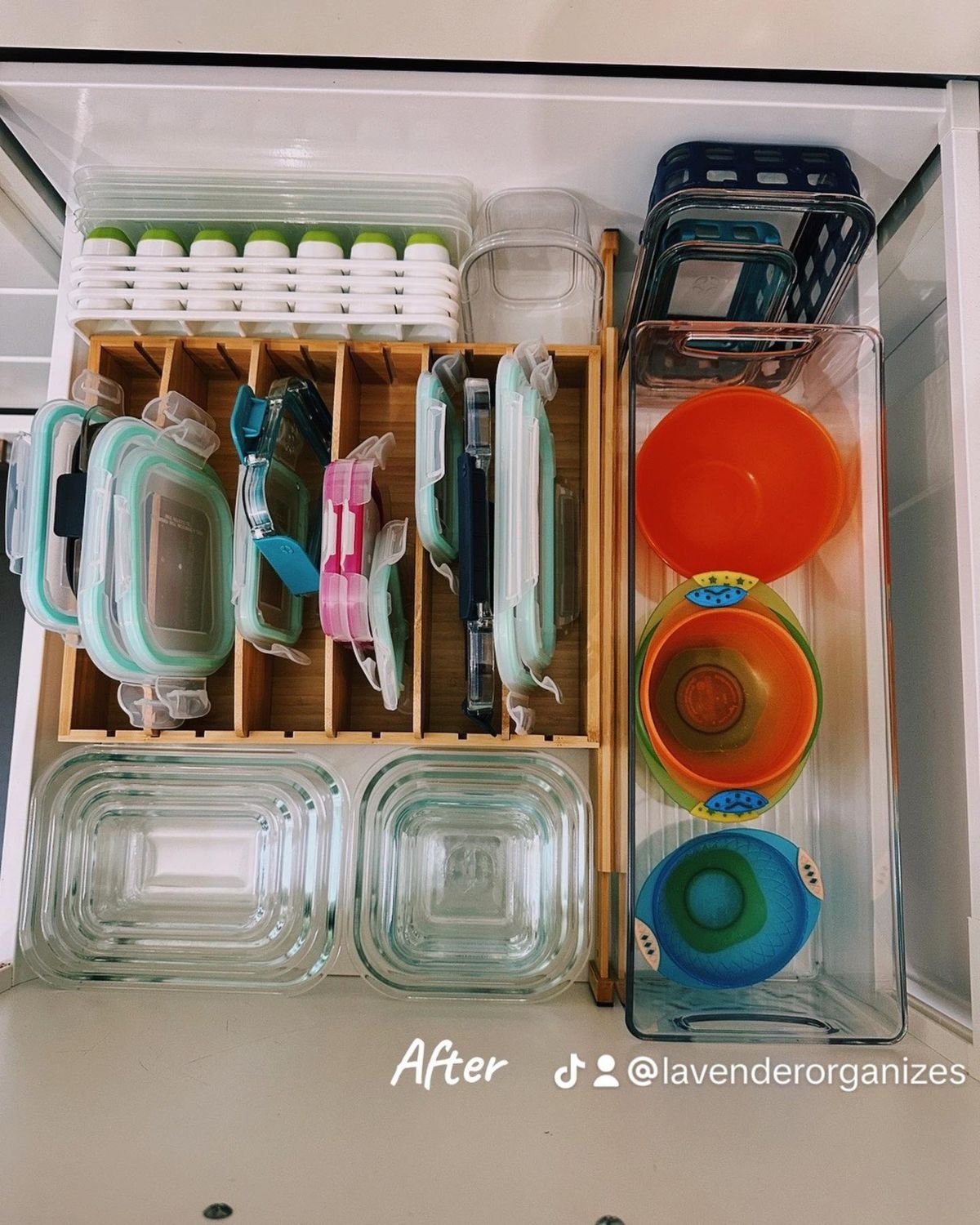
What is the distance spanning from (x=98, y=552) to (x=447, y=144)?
28.5 inches

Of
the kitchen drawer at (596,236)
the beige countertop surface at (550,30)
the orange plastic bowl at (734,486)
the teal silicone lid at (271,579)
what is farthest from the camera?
the orange plastic bowl at (734,486)

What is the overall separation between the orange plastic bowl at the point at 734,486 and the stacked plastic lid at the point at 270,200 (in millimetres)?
456

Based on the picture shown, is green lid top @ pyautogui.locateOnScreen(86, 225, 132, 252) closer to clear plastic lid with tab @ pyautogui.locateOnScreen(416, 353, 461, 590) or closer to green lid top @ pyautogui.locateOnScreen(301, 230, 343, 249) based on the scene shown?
green lid top @ pyautogui.locateOnScreen(301, 230, 343, 249)

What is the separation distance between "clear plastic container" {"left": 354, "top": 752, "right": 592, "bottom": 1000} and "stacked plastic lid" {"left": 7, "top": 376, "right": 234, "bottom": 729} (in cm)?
35

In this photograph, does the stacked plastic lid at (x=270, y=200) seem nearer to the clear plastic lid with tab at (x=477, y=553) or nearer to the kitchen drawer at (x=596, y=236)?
the kitchen drawer at (x=596, y=236)

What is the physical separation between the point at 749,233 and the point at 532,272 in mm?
329

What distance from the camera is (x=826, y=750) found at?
3.99ft

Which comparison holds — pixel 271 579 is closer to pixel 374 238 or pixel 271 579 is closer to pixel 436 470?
pixel 436 470

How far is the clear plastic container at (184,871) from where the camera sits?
47.4 inches

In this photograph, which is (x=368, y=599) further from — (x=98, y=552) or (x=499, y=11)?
(x=499, y=11)

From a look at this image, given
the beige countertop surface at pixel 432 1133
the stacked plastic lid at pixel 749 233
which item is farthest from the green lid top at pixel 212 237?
the beige countertop surface at pixel 432 1133

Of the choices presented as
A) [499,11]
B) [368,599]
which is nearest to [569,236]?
[499,11]

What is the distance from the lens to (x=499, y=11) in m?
0.92

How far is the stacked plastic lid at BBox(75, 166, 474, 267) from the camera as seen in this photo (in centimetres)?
118
